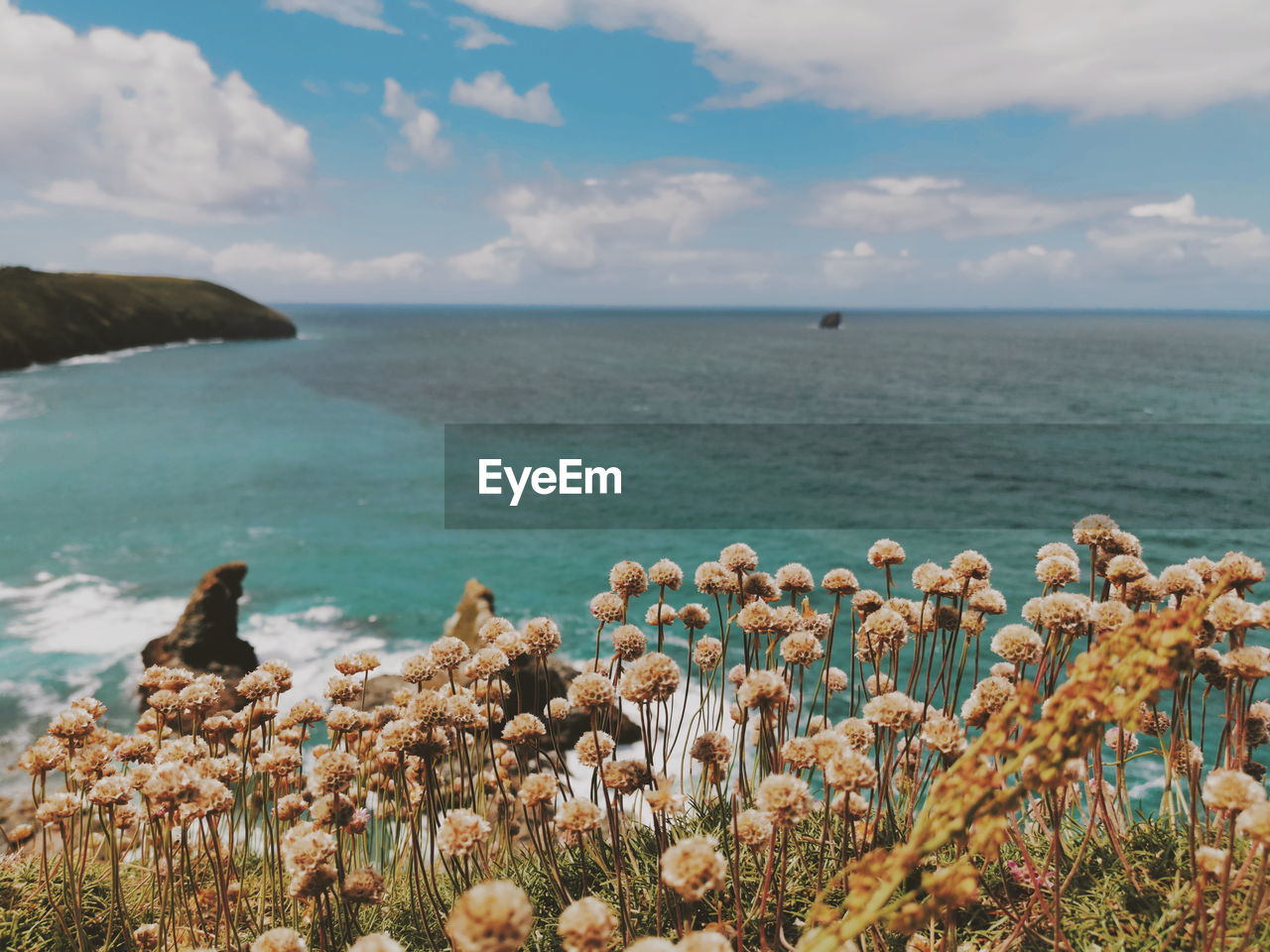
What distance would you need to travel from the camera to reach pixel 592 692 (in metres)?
3.43

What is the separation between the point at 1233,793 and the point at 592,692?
254 cm

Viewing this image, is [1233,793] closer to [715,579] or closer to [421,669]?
[715,579]

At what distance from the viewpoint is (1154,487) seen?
1624 inches

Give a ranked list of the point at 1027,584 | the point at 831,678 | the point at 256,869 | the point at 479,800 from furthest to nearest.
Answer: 1. the point at 1027,584
2. the point at 256,869
3. the point at 831,678
4. the point at 479,800

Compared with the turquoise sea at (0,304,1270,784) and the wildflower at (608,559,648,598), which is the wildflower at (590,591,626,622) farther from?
the turquoise sea at (0,304,1270,784)

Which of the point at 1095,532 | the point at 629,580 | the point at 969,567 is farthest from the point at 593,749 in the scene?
the point at 1095,532

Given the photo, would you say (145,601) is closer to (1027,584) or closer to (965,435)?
(1027,584)

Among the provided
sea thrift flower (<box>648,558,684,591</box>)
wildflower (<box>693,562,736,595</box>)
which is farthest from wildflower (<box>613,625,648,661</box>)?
wildflower (<box>693,562,736,595</box>)

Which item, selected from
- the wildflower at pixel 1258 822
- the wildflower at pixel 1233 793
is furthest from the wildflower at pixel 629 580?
the wildflower at pixel 1258 822

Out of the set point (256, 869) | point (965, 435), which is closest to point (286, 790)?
point (256, 869)

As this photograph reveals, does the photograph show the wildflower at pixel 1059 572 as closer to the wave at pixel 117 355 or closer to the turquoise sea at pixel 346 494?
the turquoise sea at pixel 346 494

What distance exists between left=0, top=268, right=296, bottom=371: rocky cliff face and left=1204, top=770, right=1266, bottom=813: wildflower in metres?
113

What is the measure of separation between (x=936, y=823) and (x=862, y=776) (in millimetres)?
1018

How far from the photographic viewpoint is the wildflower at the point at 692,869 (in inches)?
86.7
